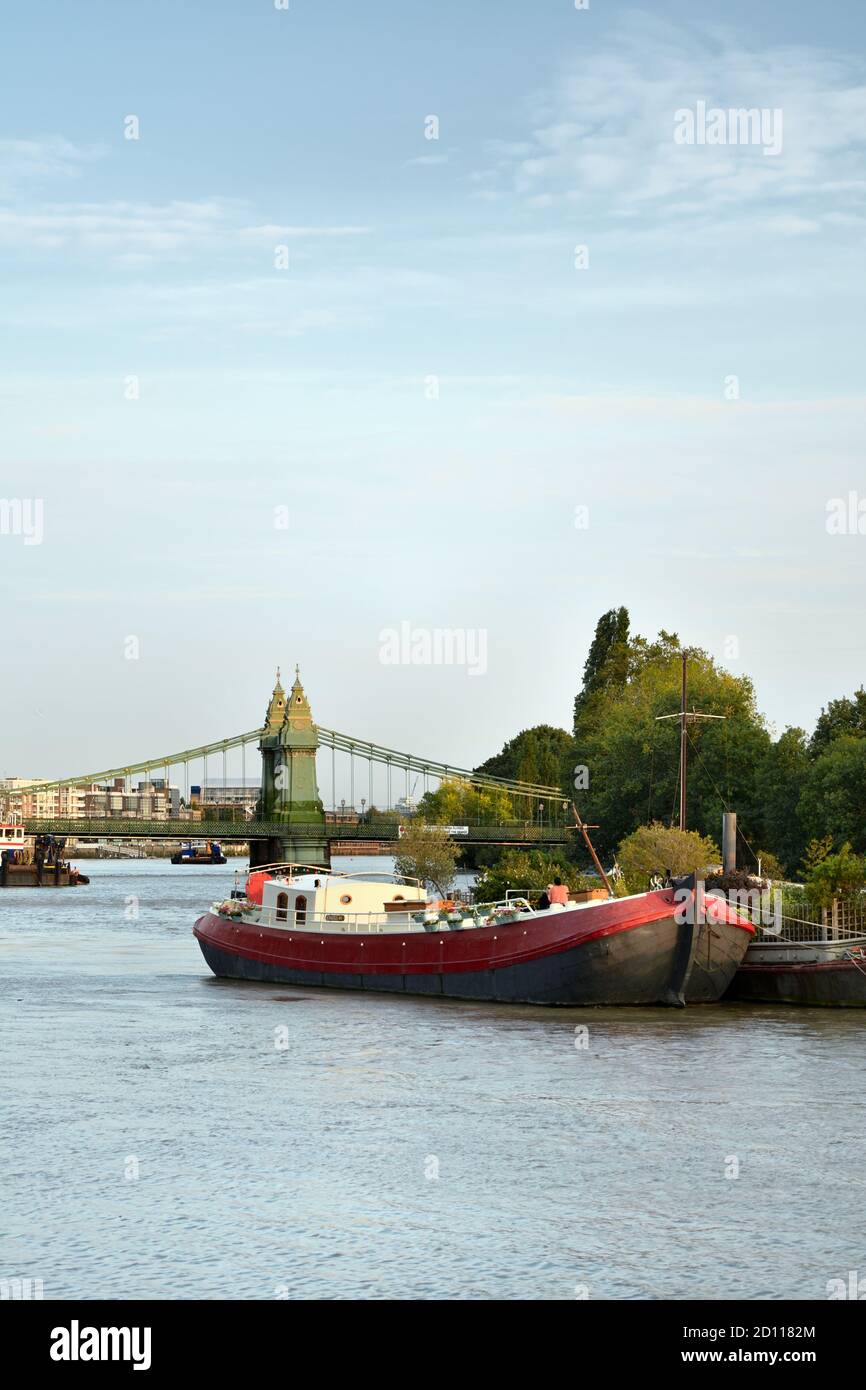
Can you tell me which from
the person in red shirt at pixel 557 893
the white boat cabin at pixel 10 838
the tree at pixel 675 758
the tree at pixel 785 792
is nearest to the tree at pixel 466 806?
the white boat cabin at pixel 10 838

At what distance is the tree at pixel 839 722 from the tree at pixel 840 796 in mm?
9189

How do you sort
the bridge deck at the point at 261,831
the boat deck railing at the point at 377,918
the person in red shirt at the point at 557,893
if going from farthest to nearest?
the bridge deck at the point at 261,831 → the boat deck railing at the point at 377,918 → the person in red shirt at the point at 557,893

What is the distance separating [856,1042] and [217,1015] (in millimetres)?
18048

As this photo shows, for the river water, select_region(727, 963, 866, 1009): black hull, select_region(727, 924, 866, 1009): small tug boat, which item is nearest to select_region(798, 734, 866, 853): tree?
select_region(727, 924, 866, 1009): small tug boat

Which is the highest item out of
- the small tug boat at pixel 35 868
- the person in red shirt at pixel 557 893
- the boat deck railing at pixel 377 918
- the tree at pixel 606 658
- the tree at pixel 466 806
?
the tree at pixel 606 658

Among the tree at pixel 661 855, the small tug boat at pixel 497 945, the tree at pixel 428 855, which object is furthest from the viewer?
the tree at pixel 428 855

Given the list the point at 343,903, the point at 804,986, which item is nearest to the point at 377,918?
the point at 343,903

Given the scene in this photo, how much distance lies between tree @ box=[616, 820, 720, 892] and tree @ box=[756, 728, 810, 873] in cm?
1602

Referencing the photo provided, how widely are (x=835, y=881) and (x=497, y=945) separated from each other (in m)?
10.2

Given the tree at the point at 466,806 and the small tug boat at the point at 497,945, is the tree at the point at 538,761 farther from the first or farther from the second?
the small tug boat at the point at 497,945

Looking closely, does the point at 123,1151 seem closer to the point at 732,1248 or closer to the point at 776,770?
the point at 732,1248

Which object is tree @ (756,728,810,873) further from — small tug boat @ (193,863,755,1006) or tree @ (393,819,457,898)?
small tug boat @ (193,863,755,1006)

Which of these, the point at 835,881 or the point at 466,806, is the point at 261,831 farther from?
the point at 835,881

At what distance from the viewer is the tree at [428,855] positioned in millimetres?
120812
